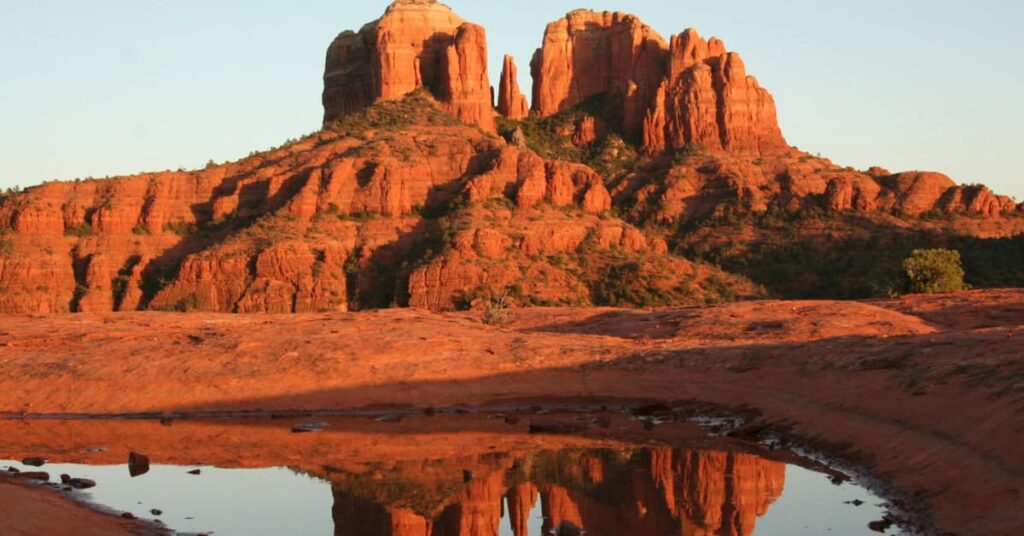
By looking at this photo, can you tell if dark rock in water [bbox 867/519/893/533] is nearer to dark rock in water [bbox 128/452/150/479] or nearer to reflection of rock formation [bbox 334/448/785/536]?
reflection of rock formation [bbox 334/448/785/536]

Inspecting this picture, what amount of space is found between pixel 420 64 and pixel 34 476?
8835cm

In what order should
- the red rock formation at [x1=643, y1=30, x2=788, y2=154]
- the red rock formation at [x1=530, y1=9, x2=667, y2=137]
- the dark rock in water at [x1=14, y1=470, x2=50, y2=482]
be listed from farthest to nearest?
the red rock formation at [x1=530, y1=9, x2=667, y2=137] < the red rock formation at [x1=643, y1=30, x2=788, y2=154] < the dark rock in water at [x1=14, y1=470, x2=50, y2=482]

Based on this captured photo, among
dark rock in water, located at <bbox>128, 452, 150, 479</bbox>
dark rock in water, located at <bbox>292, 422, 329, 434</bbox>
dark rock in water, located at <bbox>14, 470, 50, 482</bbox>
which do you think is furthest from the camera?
dark rock in water, located at <bbox>292, 422, 329, 434</bbox>

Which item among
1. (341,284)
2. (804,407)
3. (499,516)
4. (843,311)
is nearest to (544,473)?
(499,516)

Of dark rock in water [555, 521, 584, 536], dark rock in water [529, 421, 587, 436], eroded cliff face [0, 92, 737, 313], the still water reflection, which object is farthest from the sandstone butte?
dark rock in water [555, 521, 584, 536]

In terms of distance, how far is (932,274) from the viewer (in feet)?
215

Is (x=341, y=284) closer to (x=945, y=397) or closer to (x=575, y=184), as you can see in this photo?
(x=575, y=184)

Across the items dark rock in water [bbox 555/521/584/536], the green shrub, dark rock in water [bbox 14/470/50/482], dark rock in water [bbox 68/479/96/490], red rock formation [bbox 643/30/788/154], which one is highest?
red rock formation [bbox 643/30/788/154]

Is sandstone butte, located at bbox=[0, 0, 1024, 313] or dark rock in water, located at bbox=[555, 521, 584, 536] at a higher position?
sandstone butte, located at bbox=[0, 0, 1024, 313]

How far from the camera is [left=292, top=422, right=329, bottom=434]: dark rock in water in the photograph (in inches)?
1244

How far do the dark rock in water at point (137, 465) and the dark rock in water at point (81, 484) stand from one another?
60.6 inches

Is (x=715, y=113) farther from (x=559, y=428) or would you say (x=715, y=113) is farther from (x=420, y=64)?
(x=559, y=428)

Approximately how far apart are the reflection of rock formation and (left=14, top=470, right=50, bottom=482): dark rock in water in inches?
218

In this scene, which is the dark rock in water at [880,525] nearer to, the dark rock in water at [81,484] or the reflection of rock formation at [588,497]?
the reflection of rock formation at [588,497]
